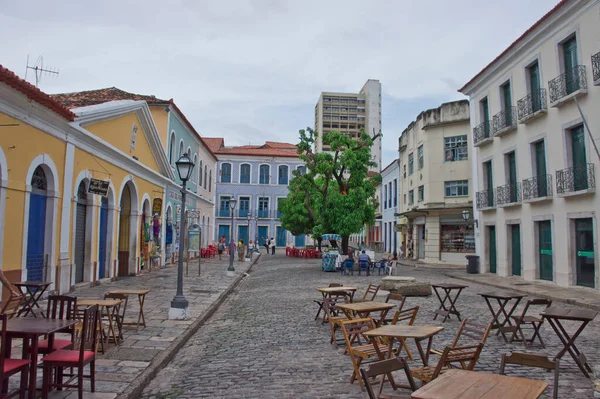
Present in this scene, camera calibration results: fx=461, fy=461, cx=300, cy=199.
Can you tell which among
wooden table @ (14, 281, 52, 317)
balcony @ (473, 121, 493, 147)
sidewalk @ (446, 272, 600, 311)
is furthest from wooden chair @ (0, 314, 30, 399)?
balcony @ (473, 121, 493, 147)

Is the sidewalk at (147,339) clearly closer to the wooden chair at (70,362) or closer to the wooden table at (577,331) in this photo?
the wooden chair at (70,362)

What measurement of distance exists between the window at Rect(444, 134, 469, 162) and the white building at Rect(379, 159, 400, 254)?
902 cm

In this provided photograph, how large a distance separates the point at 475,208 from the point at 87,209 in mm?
17847

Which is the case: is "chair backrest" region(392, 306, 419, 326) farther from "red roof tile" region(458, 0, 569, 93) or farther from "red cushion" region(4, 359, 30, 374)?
"red roof tile" region(458, 0, 569, 93)

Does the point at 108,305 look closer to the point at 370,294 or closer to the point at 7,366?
the point at 7,366

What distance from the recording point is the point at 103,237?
15.3 meters

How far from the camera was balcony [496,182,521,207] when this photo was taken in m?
18.9

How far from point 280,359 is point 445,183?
23996 mm

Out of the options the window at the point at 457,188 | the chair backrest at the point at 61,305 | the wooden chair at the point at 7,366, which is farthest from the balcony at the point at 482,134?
the wooden chair at the point at 7,366

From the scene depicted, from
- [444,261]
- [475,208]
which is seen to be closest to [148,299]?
[475,208]

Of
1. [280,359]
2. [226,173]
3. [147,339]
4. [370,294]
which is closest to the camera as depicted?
[280,359]

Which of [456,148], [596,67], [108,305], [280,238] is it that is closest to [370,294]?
[108,305]

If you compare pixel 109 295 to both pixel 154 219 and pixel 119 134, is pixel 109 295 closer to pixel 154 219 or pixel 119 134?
pixel 119 134

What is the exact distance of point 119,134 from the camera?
15.6 meters
